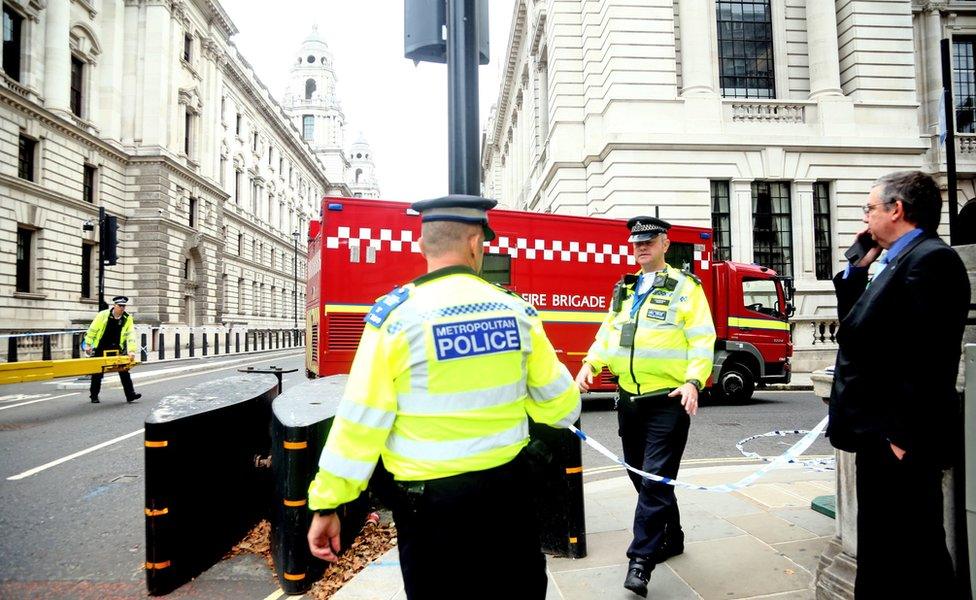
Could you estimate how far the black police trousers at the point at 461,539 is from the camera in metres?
1.67

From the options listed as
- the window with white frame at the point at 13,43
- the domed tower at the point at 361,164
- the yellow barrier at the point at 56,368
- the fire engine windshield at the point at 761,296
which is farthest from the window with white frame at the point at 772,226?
the domed tower at the point at 361,164

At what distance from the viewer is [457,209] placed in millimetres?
1883

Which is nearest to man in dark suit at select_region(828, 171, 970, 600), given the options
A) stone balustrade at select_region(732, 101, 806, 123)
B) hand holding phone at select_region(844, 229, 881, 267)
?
hand holding phone at select_region(844, 229, 881, 267)

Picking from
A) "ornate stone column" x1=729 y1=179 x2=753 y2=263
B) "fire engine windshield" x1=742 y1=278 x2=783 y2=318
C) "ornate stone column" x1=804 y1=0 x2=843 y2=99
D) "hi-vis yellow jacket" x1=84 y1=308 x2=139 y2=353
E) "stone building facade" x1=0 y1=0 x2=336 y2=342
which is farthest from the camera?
"stone building facade" x1=0 y1=0 x2=336 y2=342

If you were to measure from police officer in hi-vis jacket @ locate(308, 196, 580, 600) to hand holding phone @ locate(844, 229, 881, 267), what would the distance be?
1549 millimetres

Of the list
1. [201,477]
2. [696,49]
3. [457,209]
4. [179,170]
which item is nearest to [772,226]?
[696,49]

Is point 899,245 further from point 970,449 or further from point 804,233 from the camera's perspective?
point 804,233

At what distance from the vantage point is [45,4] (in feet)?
84.9

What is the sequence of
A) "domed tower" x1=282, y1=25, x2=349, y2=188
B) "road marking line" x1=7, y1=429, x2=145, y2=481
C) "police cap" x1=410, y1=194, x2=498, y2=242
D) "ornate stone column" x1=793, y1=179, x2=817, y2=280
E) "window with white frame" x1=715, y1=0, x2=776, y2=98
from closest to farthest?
"police cap" x1=410, y1=194, x2=498, y2=242, "road marking line" x1=7, y1=429, x2=145, y2=481, "ornate stone column" x1=793, y1=179, x2=817, y2=280, "window with white frame" x1=715, y1=0, x2=776, y2=98, "domed tower" x1=282, y1=25, x2=349, y2=188

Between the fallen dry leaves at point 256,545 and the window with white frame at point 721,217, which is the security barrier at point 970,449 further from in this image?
the window with white frame at point 721,217

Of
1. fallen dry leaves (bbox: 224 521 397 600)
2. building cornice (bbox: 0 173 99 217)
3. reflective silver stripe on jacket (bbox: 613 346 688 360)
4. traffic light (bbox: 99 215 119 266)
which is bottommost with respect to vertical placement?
fallen dry leaves (bbox: 224 521 397 600)

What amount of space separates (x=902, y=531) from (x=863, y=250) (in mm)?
1081

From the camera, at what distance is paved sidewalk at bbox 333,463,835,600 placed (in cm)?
311

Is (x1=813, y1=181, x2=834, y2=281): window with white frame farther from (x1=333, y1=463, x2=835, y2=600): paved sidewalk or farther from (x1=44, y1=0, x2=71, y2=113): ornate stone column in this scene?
(x1=44, y1=0, x2=71, y2=113): ornate stone column
